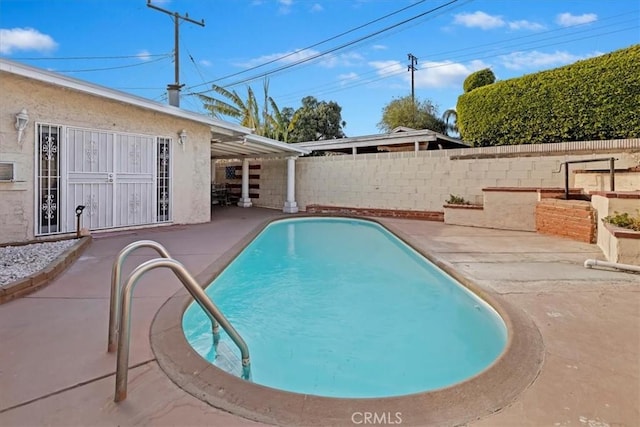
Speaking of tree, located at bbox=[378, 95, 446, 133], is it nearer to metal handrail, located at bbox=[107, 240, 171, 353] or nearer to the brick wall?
the brick wall

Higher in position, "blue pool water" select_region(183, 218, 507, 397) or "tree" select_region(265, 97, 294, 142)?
"tree" select_region(265, 97, 294, 142)

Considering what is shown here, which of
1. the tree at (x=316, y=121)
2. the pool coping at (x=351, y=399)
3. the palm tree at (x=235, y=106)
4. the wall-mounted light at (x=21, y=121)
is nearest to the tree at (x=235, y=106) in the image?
the palm tree at (x=235, y=106)

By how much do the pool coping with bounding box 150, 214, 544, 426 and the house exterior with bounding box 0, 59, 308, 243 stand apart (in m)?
6.73

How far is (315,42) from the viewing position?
20.2 meters

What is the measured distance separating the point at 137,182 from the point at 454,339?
353 inches

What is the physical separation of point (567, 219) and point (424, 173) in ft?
18.0

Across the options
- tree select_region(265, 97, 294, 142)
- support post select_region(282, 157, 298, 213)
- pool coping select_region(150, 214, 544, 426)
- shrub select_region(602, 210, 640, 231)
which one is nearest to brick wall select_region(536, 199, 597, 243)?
shrub select_region(602, 210, 640, 231)

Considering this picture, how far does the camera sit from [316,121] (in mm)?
30922

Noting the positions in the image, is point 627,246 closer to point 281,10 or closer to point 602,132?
point 602,132

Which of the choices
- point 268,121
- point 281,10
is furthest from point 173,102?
point 268,121

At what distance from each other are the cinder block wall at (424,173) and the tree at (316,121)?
1348 centimetres

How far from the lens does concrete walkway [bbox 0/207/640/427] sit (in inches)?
84.1

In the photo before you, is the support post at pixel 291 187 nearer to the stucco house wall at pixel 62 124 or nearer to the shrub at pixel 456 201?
the stucco house wall at pixel 62 124

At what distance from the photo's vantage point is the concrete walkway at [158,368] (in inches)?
84.1
